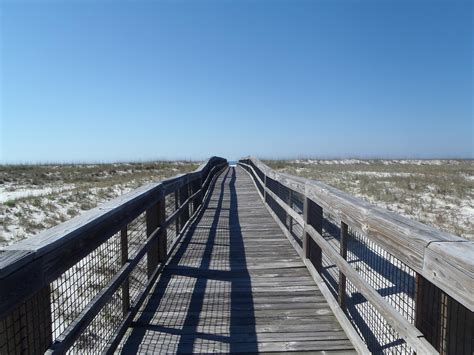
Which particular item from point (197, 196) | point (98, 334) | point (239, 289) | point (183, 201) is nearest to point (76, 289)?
point (98, 334)

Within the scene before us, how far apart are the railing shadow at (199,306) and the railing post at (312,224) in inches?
32.5

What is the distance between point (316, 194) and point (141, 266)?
358cm

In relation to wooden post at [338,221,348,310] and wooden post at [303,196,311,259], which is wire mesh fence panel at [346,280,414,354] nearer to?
wooden post at [338,221,348,310]

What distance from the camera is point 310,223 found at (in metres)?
4.44

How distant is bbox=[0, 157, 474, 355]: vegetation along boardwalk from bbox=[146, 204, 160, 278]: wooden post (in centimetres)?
2

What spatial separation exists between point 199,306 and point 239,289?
23.4 inches

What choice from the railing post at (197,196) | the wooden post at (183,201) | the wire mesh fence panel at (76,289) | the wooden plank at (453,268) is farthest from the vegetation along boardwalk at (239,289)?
the railing post at (197,196)

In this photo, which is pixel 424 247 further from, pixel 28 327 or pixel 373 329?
pixel 373 329

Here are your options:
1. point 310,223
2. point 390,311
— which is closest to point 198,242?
point 310,223

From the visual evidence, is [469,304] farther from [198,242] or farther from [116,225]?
[198,242]

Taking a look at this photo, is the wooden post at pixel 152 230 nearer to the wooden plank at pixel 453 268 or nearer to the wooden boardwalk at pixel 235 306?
the wooden boardwalk at pixel 235 306

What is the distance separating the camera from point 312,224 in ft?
14.5

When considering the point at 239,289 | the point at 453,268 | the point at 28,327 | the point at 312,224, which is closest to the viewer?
the point at 453,268

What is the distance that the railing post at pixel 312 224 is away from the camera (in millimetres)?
4398
